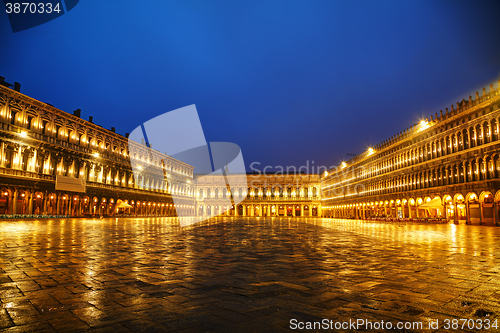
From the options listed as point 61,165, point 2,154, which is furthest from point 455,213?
point 2,154

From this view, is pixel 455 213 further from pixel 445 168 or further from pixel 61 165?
pixel 61 165

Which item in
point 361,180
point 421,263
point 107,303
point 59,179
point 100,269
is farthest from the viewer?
point 361,180

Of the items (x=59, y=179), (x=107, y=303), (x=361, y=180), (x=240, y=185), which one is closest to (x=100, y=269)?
(x=107, y=303)

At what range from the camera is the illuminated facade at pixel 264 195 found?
84312mm

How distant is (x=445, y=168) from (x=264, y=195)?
183ft

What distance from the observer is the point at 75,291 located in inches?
161

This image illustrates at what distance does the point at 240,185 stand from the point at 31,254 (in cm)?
7947

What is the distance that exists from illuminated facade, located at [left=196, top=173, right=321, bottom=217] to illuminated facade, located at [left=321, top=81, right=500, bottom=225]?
29673 millimetres

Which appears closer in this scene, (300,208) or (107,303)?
(107,303)

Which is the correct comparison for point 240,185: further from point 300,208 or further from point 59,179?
point 59,179

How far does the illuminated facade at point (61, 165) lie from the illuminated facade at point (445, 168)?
38.9 meters

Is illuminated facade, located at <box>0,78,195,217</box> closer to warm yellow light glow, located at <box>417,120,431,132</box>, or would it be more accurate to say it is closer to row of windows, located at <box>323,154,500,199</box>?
row of windows, located at <box>323,154,500,199</box>

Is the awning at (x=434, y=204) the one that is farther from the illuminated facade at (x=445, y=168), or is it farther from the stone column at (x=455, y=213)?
the stone column at (x=455, y=213)

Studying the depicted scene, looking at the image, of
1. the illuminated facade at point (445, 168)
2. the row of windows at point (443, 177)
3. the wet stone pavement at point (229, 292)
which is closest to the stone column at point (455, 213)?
the illuminated facade at point (445, 168)
